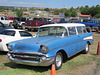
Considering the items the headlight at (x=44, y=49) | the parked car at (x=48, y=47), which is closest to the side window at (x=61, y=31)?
the parked car at (x=48, y=47)

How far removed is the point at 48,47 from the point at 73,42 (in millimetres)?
1850

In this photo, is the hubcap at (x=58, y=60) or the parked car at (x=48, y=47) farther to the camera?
the hubcap at (x=58, y=60)

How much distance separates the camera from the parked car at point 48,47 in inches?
209

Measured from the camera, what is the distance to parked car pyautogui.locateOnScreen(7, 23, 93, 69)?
531cm

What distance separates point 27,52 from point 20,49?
36 centimetres

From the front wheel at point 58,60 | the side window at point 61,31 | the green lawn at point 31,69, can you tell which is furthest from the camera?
the side window at point 61,31

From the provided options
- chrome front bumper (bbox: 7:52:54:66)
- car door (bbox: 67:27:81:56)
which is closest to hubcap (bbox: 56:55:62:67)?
chrome front bumper (bbox: 7:52:54:66)

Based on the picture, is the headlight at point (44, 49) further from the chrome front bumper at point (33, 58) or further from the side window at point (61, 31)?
the side window at point (61, 31)

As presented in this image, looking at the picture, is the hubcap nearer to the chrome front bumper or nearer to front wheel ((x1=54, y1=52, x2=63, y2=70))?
front wheel ((x1=54, y1=52, x2=63, y2=70))

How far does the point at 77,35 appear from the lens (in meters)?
7.43

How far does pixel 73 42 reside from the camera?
6.77 meters

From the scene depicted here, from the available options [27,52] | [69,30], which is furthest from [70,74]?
[69,30]

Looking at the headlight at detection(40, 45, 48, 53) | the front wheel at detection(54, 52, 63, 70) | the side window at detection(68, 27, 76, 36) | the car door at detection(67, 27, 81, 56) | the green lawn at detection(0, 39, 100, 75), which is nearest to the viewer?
the headlight at detection(40, 45, 48, 53)

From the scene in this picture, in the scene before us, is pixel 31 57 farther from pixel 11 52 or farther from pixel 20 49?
pixel 11 52
